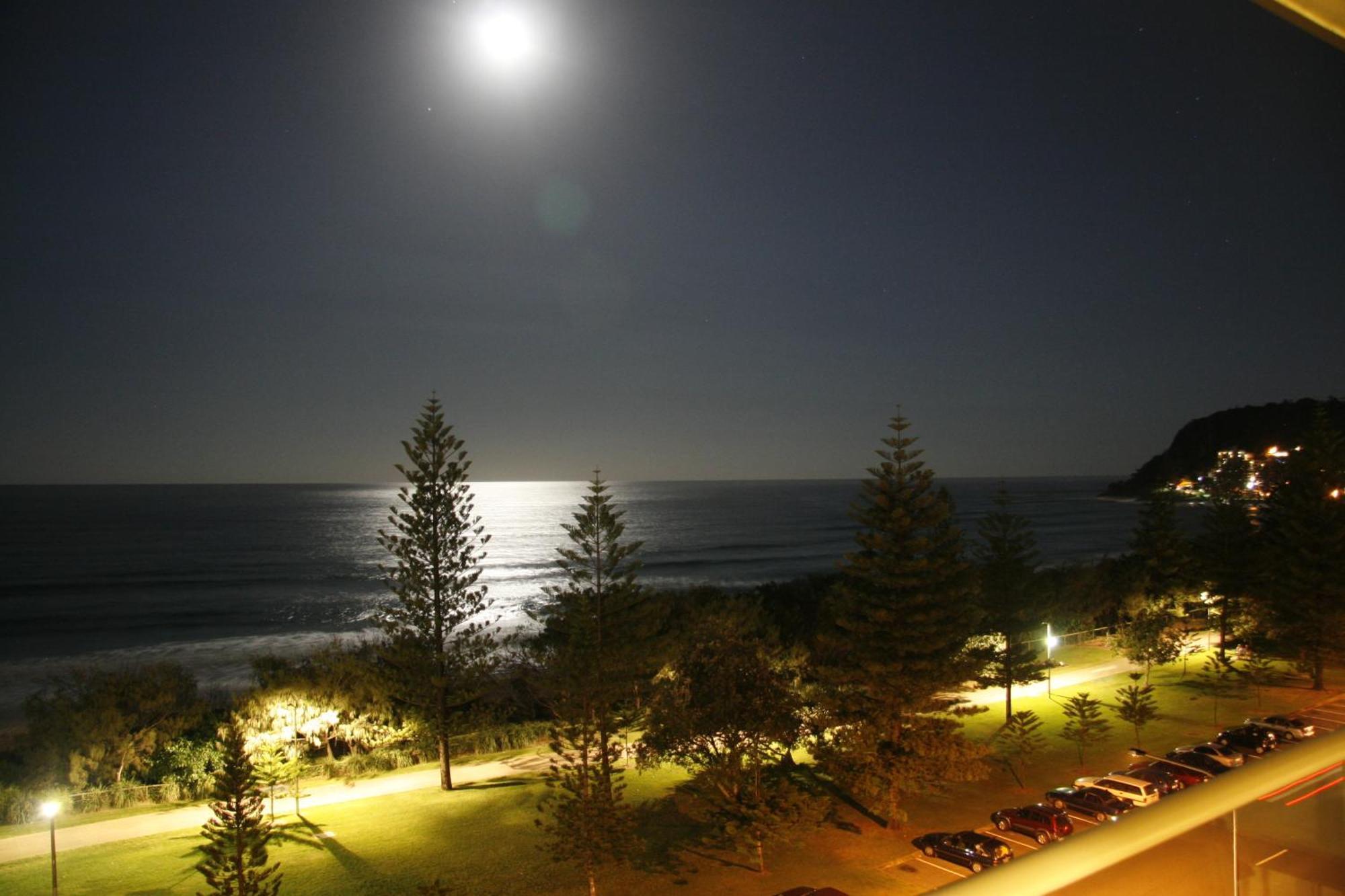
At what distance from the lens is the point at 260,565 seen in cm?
5369

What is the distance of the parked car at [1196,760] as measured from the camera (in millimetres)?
11695

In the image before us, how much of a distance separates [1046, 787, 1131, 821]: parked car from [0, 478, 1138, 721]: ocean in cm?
2515

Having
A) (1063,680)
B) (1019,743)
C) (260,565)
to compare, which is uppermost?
(260,565)

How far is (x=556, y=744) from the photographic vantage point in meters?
12.0

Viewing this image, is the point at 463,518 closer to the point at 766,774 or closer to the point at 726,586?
the point at 766,774

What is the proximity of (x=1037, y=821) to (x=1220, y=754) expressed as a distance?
154 inches

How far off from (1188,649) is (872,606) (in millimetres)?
13916

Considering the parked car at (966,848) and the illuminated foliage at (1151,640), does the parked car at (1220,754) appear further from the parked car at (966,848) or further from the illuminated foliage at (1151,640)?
the illuminated foliage at (1151,640)

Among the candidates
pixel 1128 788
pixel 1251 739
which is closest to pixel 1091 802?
pixel 1128 788

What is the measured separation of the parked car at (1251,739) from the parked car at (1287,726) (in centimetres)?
13

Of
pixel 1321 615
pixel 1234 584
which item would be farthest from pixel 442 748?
pixel 1234 584

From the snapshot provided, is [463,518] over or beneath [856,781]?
over

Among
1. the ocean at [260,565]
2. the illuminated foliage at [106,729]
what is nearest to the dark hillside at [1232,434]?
the ocean at [260,565]

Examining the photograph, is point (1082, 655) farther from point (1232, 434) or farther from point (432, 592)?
point (1232, 434)
